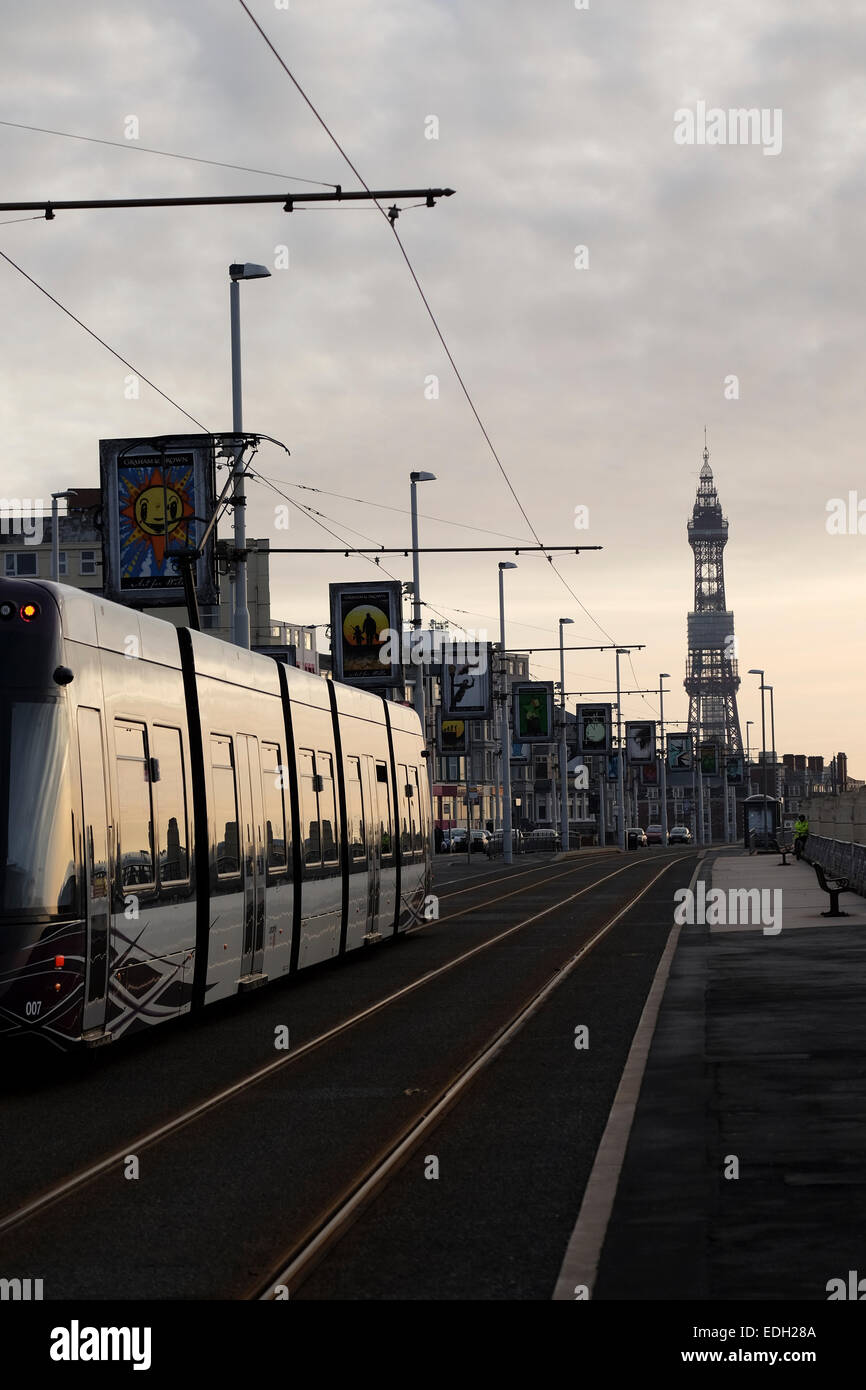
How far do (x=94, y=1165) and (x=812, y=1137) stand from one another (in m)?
3.53

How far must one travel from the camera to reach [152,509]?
84.1 ft

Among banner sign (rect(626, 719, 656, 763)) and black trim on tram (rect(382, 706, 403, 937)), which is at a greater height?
banner sign (rect(626, 719, 656, 763))

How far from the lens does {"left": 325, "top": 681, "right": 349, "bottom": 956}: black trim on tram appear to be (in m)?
20.4

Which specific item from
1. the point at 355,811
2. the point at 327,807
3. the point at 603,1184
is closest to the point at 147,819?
the point at 603,1184

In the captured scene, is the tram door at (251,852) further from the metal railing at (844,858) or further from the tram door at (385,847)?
the metal railing at (844,858)

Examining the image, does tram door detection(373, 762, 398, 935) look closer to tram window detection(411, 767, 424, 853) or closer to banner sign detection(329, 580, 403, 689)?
tram window detection(411, 767, 424, 853)

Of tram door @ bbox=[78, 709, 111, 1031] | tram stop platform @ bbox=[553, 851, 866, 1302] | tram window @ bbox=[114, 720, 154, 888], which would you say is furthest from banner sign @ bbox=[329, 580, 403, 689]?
tram door @ bbox=[78, 709, 111, 1031]

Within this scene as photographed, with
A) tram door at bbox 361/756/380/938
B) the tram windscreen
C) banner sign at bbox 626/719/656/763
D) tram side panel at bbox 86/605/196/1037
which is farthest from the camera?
banner sign at bbox 626/719/656/763

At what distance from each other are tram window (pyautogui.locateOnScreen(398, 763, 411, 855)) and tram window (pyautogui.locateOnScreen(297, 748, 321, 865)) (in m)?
5.61

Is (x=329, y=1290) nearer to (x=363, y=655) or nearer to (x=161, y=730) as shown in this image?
(x=161, y=730)

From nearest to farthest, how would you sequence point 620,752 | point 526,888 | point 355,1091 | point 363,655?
point 355,1091, point 363,655, point 526,888, point 620,752

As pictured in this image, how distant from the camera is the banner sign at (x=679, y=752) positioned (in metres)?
107

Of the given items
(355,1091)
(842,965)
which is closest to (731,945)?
(842,965)

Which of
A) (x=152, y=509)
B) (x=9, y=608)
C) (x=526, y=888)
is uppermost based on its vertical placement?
(x=152, y=509)
